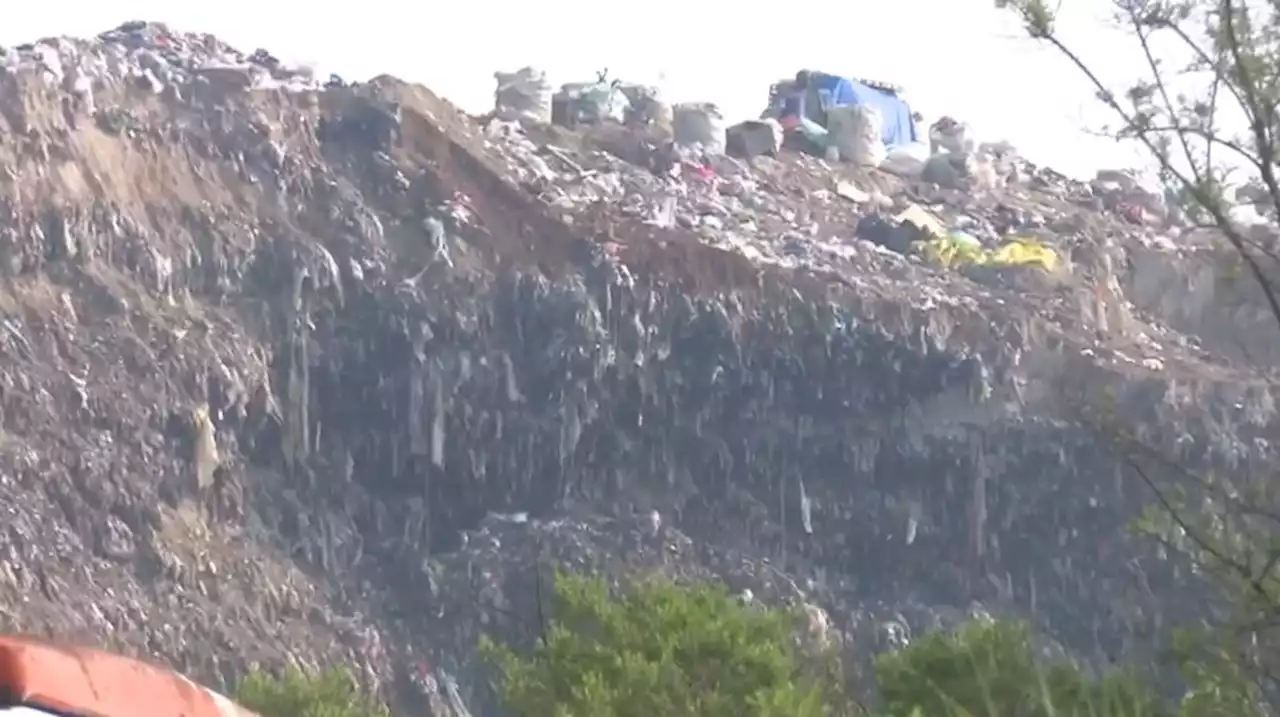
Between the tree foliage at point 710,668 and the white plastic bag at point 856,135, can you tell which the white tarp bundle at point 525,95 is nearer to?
the white plastic bag at point 856,135

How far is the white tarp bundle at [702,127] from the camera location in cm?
1767

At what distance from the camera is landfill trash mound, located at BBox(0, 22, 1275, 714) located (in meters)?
12.0

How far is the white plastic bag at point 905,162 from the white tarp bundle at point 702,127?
6.49 feet

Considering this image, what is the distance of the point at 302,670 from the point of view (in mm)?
10508

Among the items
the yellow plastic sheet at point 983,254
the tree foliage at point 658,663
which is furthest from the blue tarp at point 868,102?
the tree foliage at point 658,663

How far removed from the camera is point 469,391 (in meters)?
13.5

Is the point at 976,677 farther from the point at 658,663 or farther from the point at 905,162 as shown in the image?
the point at 905,162

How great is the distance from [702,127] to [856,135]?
6.36 feet

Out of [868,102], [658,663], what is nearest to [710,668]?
[658,663]

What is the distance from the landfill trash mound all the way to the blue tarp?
5319 millimetres

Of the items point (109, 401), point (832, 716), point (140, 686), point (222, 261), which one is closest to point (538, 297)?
point (222, 261)

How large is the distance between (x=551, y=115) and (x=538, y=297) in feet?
18.2

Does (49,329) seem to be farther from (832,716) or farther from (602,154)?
(832,716)

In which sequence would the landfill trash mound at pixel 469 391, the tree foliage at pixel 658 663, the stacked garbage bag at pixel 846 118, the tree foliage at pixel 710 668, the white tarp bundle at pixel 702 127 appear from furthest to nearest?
the stacked garbage bag at pixel 846 118 → the white tarp bundle at pixel 702 127 → the landfill trash mound at pixel 469 391 → the tree foliage at pixel 658 663 → the tree foliage at pixel 710 668
